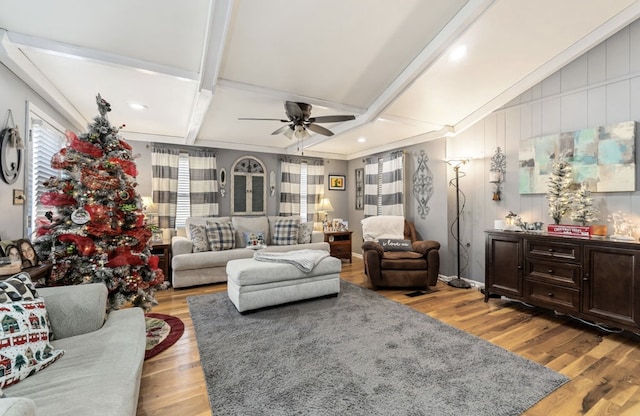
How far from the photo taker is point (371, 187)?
19.3 feet

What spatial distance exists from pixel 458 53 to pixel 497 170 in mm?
1817

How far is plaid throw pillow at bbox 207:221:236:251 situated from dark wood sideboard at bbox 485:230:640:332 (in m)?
3.74

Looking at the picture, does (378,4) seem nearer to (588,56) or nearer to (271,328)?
(588,56)

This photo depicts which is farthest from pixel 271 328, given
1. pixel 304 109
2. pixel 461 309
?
pixel 304 109

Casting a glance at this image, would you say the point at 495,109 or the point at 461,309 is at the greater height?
the point at 495,109

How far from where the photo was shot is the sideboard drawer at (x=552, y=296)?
2.73 meters

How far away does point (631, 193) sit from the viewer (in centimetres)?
272

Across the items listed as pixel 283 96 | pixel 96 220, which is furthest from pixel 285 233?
pixel 96 220

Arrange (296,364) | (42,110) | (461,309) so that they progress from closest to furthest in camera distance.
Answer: (296,364), (42,110), (461,309)

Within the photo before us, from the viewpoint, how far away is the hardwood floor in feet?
5.58

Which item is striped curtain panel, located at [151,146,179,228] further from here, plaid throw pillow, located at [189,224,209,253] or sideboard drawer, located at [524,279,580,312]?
sideboard drawer, located at [524,279,580,312]

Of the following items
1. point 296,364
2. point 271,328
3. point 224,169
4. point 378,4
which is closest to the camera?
point 296,364

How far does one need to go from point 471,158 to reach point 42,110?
532 centimetres

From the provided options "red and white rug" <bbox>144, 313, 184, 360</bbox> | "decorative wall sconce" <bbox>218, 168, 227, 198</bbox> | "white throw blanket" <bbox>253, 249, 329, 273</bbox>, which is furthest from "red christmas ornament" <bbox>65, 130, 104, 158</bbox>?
"decorative wall sconce" <bbox>218, 168, 227, 198</bbox>
